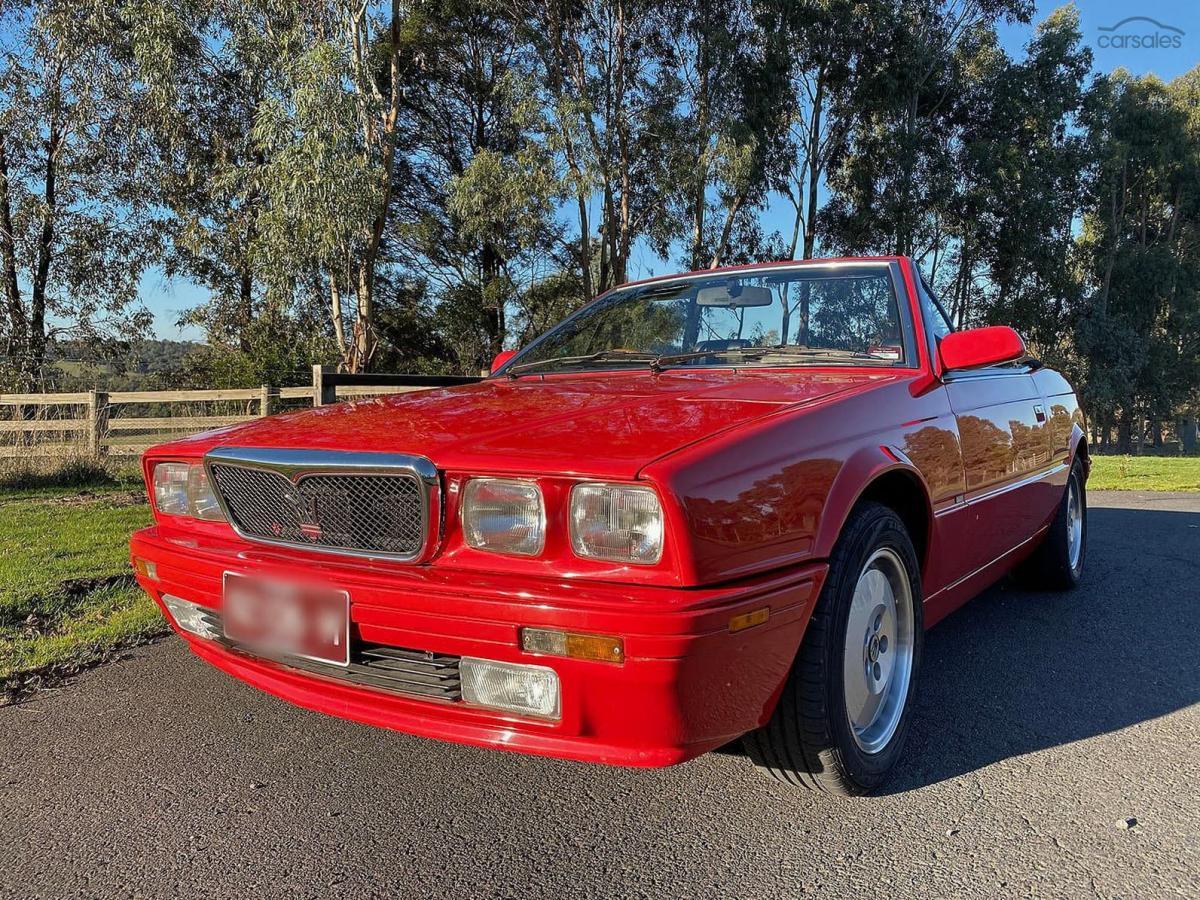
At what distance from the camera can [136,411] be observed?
35.5 feet

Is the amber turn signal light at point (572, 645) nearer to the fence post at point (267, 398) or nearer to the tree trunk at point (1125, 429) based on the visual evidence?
the fence post at point (267, 398)

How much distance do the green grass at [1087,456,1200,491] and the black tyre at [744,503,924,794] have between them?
7.71 m

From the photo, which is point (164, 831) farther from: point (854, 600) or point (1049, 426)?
point (1049, 426)

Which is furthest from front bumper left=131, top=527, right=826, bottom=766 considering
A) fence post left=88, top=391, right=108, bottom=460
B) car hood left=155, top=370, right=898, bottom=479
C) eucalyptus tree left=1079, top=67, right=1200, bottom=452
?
eucalyptus tree left=1079, top=67, right=1200, bottom=452

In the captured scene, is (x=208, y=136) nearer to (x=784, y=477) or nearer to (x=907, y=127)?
(x=907, y=127)

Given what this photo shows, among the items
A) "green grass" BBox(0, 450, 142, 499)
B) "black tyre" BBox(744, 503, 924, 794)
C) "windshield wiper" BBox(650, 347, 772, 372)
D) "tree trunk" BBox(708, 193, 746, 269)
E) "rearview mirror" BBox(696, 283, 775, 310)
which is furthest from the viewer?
"tree trunk" BBox(708, 193, 746, 269)

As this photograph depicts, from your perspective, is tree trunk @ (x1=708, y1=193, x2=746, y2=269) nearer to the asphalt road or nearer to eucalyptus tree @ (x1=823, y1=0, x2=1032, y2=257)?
eucalyptus tree @ (x1=823, y1=0, x2=1032, y2=257)

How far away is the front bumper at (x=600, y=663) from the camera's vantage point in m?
1.64

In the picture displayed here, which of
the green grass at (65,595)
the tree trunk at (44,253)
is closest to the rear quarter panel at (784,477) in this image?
the green grass at (65,595)

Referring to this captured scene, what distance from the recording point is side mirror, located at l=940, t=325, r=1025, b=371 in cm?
282

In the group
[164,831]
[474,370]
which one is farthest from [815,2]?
[164,831]

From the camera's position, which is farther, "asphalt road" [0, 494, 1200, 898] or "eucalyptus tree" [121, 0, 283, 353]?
"eucalyptus tree" [121, 0, 283, 353]

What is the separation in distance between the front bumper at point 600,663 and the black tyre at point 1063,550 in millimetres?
2777

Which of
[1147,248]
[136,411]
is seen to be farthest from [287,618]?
[1147,248]
